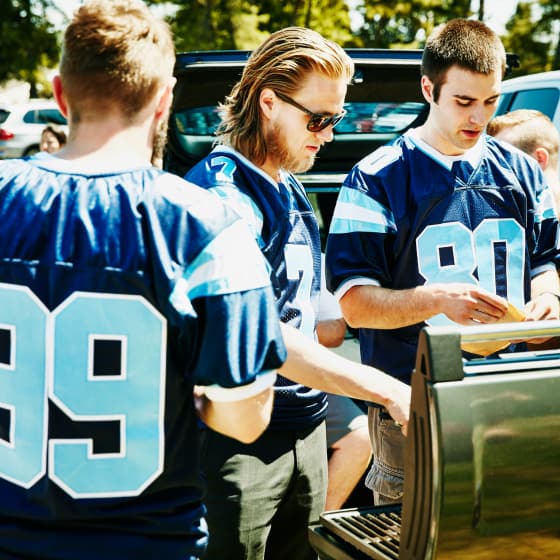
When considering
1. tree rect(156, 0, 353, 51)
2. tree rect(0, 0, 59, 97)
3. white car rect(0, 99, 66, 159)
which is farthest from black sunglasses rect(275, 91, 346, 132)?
tree rect(0, 0, 59, 97)

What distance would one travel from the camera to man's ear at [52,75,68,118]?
1.64 meters

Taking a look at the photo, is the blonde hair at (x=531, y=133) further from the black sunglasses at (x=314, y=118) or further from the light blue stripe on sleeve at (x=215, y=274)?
the light blue stripe on sleeve at (x=215, y=274)

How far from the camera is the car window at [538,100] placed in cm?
625

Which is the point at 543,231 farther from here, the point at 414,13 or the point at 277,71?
the point at 414,13

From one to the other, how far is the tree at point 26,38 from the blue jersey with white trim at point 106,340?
70.2ft

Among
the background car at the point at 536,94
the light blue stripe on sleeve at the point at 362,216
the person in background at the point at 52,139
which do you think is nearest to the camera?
the light blue stripe on sleeve at the point at 362,216

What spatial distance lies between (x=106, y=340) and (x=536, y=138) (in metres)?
3.16

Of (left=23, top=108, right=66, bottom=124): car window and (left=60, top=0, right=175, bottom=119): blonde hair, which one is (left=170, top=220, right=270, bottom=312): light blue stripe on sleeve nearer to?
Result: (left=60, top=0, right=175, bottom=119): blonde hair

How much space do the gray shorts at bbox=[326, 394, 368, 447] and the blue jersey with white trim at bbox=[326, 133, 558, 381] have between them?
74 cm

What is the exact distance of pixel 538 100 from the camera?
21.2 feet

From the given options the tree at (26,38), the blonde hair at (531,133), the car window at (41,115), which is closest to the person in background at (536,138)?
the blonde hair at (531,133)

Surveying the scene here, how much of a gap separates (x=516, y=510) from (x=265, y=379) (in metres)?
0.57

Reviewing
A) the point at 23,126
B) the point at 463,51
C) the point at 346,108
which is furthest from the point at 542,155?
the point at 23,126

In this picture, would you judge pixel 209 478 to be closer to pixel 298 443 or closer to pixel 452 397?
pixel 298 443
